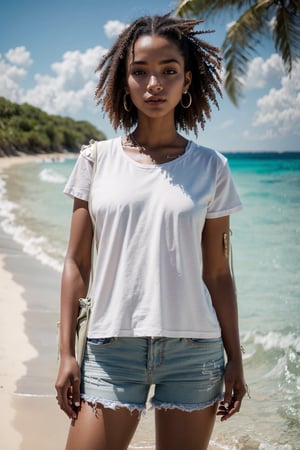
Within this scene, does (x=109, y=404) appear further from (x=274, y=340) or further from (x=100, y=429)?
(x=274, y=340)

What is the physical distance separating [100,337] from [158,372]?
0.67 feet

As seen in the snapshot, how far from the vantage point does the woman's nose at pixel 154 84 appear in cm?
203

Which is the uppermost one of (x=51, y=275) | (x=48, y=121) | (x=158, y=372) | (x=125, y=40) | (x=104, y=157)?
(x=125, y=40)

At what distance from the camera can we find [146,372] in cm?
187

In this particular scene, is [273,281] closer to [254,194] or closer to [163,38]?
[163,38]

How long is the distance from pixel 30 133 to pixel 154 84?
211 ft

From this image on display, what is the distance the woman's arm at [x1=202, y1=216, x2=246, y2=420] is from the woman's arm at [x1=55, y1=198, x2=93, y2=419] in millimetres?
396

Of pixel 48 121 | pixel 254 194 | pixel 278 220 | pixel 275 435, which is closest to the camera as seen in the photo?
pixel 275 435

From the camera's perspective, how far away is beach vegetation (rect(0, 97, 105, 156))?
56938 mm

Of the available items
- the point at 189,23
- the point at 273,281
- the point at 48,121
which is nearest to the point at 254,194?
the point at 273,281

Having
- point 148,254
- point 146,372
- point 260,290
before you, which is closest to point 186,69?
point 148,254

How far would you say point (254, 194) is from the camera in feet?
103

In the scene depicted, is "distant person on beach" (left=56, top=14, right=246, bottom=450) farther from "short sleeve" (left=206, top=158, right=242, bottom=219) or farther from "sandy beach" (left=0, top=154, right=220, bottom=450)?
"sandy beach" (left=0, top=154, right=220, bottom=450)

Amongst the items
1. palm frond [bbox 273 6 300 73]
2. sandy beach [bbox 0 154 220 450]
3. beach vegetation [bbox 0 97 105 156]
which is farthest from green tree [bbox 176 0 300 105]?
beach vegetation [bbox 0 97 105 156]
